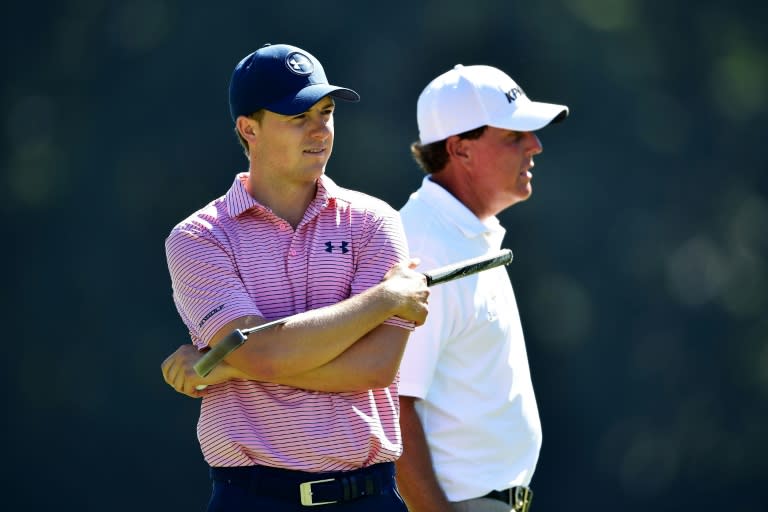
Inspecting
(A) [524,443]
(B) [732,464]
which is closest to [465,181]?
(A) [524,443]

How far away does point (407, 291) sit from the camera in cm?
237

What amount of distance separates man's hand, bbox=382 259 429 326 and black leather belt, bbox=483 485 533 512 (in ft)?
2.00

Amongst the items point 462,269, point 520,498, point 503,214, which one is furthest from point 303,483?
point 503,214

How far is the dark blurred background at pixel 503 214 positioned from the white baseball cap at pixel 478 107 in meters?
1.59

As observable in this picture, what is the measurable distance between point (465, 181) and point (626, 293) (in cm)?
223

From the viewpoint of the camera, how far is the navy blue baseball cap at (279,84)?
243 centimetres

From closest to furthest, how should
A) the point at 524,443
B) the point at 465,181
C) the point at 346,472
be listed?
the point at 346,472, the point at 524,443, the point at 465,181

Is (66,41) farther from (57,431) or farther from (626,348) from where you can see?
(626,348)

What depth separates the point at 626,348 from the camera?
517 cm

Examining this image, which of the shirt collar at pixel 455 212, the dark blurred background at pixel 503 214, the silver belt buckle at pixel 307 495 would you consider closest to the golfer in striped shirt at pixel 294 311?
the silver belt buckle at pixel 307 495

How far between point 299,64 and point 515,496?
3.62 feet

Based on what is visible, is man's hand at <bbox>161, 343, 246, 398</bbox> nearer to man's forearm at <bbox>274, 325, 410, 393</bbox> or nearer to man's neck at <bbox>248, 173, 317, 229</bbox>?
man's forearm at <bbox>274, 325, 410, 393</bbox>

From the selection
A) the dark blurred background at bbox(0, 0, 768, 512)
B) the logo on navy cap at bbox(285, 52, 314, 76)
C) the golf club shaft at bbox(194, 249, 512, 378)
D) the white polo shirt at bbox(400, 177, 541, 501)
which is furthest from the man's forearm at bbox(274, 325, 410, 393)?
the dark blurred background at bbox(0, 0, 768, 512)

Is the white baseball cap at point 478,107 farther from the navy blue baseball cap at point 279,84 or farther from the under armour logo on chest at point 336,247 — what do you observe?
the under armour logo on chest at point 336,247
